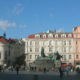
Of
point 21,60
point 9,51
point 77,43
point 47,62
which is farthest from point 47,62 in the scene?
point 9,51

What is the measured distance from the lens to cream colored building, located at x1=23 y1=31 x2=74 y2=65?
85.3 m

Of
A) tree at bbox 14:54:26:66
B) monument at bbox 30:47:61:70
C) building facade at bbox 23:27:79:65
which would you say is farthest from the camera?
tree at bbox 14:54:26:66

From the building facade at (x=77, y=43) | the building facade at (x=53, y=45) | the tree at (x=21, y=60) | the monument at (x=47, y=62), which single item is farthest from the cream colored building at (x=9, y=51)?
the monument at (x=47, y=62)

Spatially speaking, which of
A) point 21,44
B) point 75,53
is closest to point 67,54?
point 75,53

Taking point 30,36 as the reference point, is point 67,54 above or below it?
below

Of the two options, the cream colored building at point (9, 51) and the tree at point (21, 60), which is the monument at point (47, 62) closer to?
the cream colored building at point (9, 51)

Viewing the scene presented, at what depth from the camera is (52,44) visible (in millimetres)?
86000

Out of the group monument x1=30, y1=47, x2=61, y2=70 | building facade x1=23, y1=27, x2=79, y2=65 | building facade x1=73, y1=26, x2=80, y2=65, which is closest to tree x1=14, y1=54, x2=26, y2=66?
building facade x1=23, y1=27, x2=79, y2=65

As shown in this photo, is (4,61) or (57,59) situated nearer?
(57,59)

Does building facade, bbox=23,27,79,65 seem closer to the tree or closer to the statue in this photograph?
the tree

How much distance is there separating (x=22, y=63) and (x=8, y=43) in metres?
8.14

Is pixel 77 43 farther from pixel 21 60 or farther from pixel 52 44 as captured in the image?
pixel 21 60

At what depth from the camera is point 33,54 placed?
287ft

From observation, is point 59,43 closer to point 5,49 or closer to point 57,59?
point 5,49
